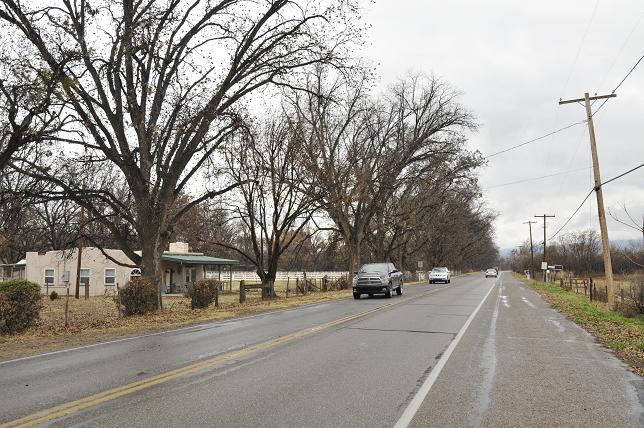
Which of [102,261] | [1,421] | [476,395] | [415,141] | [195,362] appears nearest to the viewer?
[1,421]

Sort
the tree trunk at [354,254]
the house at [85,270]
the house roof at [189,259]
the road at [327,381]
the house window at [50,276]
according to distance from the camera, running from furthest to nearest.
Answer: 1. the house window at [50,276]
2. the house roof at [189,259]
3. the tree trunk at [354,254]
4. the house at [85,270]
5. the road at [327,381]

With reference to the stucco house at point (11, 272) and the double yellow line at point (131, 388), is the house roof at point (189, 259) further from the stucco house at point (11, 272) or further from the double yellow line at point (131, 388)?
the double yellow line at point (131, 388)

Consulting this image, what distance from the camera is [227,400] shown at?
20.1 feet

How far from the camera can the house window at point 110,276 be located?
4212 cm

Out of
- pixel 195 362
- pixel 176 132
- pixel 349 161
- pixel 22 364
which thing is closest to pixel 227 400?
pixel 195 362

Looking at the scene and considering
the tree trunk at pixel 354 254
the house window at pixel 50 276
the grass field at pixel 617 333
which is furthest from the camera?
the house window at pixel 50 276

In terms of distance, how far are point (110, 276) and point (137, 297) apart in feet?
86.5

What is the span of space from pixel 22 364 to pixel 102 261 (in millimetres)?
35293

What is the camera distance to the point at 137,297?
1822 cm

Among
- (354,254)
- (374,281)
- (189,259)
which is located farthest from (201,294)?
(189,259)

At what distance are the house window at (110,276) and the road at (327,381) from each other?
32309 mm

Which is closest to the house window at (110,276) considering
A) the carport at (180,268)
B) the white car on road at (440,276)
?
the carport at (180,268)

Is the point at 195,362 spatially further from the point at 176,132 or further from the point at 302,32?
the point at 302,32

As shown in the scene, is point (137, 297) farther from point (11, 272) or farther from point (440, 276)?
point (11, 272)
